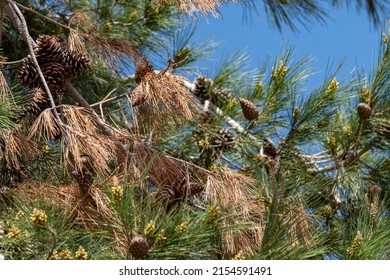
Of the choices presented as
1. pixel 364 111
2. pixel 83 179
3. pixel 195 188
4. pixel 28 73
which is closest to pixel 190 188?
pixel 195 188

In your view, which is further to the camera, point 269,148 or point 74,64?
point 269,148

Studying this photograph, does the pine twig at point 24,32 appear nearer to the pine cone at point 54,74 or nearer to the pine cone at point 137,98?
the pine cone at point 54,74

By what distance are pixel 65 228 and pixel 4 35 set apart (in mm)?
1169

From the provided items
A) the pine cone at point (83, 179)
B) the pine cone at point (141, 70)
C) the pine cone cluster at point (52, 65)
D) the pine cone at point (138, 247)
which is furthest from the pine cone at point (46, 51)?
the pine cone at point (138, 247)

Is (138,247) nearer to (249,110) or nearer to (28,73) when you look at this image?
(28,73)

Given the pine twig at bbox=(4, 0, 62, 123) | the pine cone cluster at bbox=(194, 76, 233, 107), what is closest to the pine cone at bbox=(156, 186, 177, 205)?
the pine twig at bbox=(4, 0, 62, 123)

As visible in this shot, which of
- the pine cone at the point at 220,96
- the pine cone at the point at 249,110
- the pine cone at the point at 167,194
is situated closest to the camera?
the pine cone at the point at 167,194

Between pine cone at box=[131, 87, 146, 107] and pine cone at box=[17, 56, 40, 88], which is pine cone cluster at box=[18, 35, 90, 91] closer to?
pine cone at box=[17, 56, 40, 88]

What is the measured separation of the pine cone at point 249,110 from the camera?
2.20 metres

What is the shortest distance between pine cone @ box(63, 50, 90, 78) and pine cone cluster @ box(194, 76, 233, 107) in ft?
1.30

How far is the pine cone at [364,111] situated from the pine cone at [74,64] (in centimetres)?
61

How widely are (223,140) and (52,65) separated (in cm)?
47

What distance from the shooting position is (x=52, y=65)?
1.96 metres

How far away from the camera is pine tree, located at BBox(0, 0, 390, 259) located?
5.07ft
